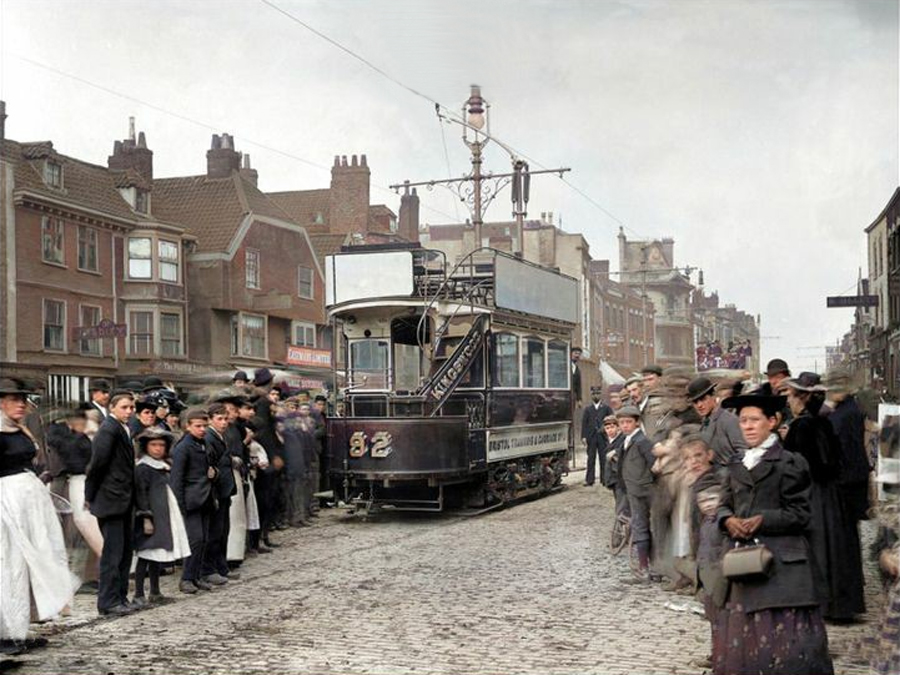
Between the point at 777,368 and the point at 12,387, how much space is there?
643cm

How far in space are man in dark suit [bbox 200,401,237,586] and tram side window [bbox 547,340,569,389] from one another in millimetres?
9249

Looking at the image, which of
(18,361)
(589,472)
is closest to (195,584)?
(589,472)

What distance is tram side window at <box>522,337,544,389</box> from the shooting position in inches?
681

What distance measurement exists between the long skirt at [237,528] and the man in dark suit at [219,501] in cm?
49

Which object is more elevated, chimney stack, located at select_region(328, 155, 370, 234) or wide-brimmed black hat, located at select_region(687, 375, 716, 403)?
chimney stack, located at select_region(328, 155, 370, 234)

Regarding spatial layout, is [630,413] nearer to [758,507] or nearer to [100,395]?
[758,507]

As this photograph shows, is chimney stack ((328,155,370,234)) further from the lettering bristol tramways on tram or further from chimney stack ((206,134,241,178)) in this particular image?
the lettering bristol tramways on tram

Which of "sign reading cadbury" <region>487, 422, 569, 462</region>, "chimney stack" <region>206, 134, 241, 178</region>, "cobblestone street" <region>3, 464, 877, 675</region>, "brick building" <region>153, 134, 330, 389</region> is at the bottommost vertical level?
"cobblestone street" <region>3, 464, 877, 675</region>

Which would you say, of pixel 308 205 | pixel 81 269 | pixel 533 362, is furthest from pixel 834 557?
pixel 308 205

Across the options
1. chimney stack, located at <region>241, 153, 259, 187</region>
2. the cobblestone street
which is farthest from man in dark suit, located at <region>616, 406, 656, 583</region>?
chimney stack, located at <region>241, 153, 259, 187</region>

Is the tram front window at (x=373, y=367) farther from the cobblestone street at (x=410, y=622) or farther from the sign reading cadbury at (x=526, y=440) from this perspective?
the cobblestone street at (x=410, y=622)

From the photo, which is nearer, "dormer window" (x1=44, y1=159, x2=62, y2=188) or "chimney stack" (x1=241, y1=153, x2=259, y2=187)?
"dormer window" (x1=44, y1=159, x2=62, y2=188)

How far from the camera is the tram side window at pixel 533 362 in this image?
1730cm

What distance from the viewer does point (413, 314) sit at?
51.8 ft
